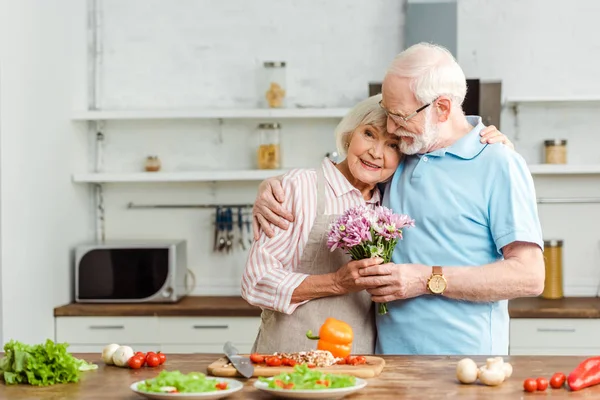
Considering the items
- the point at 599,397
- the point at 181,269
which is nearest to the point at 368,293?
the point at 599,397

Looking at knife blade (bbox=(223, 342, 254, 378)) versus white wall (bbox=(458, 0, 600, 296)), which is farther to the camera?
white wall (bbox=(458, 0, 600, 296))

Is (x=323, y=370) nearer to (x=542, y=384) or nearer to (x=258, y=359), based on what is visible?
(x=258, y=359)

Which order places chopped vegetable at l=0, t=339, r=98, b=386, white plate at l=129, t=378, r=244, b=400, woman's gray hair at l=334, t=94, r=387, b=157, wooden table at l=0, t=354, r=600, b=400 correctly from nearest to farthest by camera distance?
white plate at l=129, t=378, r=244, b=400, wooden table at l=0, t=354, r=600, b=400, chopped vegetable at l=0, t=339, r=98, b=386, woman's gray hair at l=334, t=94, r=387, b=157

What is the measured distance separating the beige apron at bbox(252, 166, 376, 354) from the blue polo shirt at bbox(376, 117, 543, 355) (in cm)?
8

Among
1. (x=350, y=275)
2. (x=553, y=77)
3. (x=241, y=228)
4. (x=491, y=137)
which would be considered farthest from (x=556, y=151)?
(x=350, y=275)

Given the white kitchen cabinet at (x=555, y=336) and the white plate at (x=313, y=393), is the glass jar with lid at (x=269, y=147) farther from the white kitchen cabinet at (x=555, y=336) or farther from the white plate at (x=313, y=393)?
the white plate at (x=313, y=393)

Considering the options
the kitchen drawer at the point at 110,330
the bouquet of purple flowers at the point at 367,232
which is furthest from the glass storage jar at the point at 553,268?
the bouquet of purple flowers at the point at 367,232

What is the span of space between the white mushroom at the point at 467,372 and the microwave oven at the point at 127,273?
2.65 meters

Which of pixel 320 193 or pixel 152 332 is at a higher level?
pixel 320 193

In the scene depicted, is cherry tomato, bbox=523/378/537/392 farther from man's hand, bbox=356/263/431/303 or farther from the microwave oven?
the microwave oven

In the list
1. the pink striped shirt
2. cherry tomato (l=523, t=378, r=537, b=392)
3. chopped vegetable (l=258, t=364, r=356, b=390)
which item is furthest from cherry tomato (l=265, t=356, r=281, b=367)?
cherry tomato (l=523, t=378, r=537, b=392)

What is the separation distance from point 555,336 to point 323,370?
250 centimetres

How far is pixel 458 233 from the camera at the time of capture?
95.2 inches

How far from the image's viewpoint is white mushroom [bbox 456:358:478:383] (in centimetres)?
194
